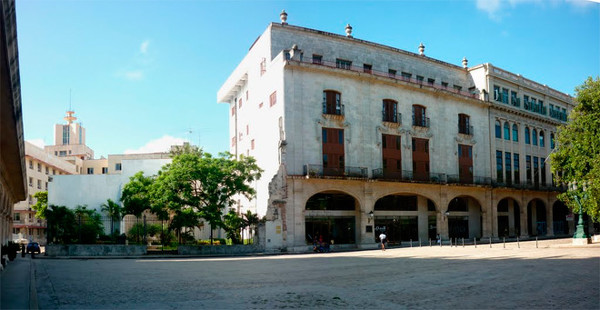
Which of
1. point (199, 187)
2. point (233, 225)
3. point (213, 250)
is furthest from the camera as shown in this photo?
point (199, 187)

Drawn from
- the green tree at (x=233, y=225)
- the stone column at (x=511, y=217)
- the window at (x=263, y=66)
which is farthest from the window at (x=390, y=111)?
the stone column at (x=511, y=217)

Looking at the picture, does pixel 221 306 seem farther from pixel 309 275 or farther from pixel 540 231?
pixel 540 231

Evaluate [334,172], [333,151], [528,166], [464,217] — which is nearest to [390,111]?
[333,151]

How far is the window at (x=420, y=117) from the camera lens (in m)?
46.8

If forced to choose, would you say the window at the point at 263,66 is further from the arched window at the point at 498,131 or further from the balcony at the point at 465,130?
the arched window at the point at 498,131

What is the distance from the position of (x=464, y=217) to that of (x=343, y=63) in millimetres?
20561

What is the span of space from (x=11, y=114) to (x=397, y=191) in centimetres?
3507

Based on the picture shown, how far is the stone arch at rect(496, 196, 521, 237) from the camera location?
5378 cm

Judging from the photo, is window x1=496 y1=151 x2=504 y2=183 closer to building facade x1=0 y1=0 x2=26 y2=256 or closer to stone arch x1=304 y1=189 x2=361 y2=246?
stone arch x1=304 y1=189 x2=361 y2=246

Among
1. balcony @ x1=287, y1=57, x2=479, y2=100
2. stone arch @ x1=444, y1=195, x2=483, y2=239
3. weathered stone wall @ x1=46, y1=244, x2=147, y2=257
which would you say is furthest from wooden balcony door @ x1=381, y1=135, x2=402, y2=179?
weathered stone wall @ x1=46, y1=244, x2=147, y2=257

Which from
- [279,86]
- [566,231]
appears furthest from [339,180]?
[566,231]

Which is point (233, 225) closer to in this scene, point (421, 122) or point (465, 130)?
point (421, 122)

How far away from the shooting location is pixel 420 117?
1860 inches

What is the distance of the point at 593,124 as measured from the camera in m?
34.7
